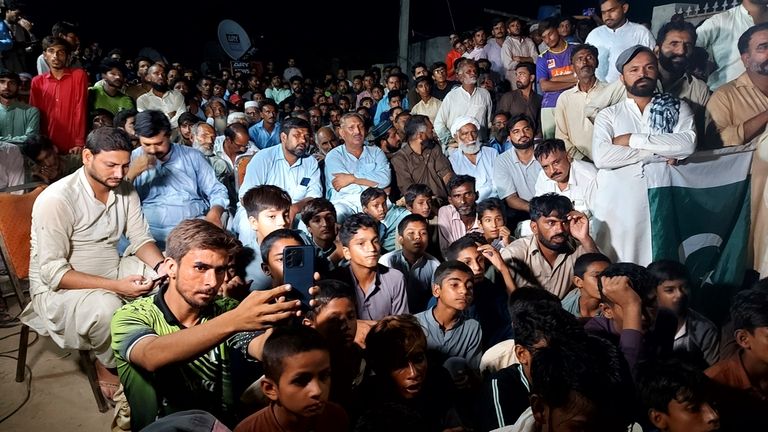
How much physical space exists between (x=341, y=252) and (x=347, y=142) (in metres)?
1.94

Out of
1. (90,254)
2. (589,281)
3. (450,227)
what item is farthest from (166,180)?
(589,281)

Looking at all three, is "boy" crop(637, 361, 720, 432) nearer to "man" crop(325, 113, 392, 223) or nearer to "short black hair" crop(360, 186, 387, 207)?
"short black hair" crop(360, 186, 387, 207)

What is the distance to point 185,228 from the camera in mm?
2004

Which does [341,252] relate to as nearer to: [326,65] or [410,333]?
[410,333]

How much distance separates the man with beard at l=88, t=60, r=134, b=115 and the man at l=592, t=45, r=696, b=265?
16.6 feet

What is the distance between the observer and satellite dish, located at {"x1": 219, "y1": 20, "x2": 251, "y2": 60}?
13281mm

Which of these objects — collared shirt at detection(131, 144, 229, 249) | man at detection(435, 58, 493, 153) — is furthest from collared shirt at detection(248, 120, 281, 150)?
collared shirt at detection(131, 144, 229, 249)

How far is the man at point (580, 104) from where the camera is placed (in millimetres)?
4422

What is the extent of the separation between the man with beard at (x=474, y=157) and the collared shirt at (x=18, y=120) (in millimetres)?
4183

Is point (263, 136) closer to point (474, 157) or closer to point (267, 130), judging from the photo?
point (267, 130)

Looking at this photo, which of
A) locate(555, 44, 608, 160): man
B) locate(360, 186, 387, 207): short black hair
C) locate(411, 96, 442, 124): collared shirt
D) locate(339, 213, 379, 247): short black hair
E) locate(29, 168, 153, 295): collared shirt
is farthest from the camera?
locate(411, 96, 442, 124): collared shirt

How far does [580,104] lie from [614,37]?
851mm

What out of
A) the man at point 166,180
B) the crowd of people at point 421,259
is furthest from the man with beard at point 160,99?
the man at point 166,180

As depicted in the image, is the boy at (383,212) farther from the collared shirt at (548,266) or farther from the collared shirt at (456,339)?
the collared shirt at (456,339)
